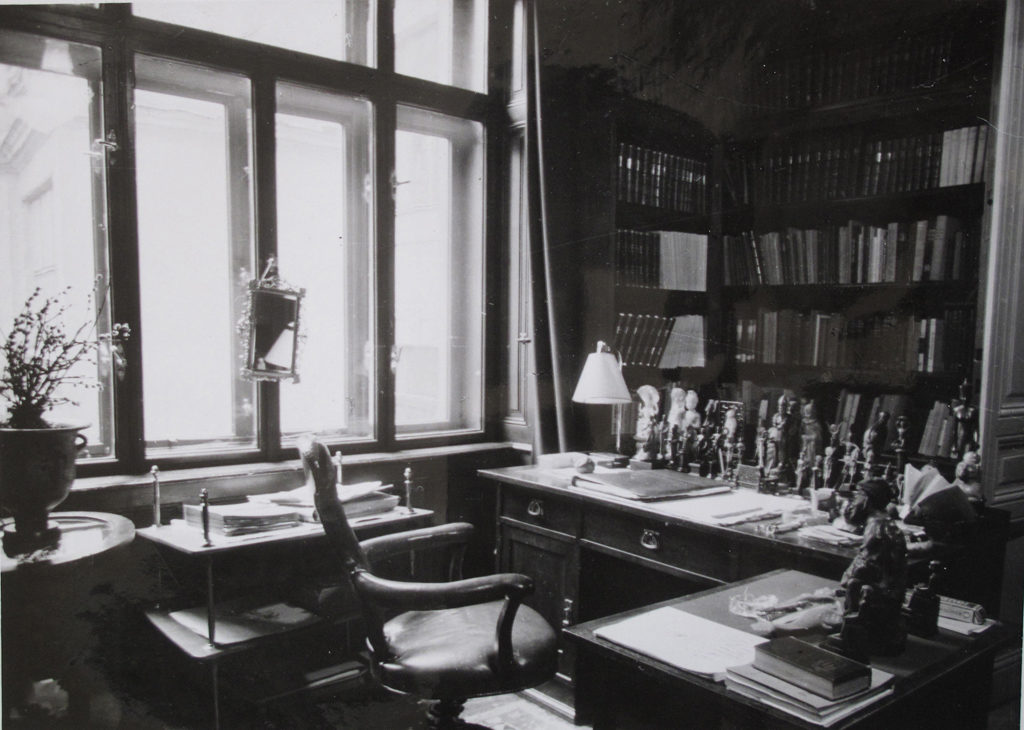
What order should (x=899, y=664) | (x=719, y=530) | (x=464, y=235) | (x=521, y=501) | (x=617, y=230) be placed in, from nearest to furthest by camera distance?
(x=899, y=664) < (x=719, y=530) < (x=521, y=501) < (x=617, y=230) < (x=464, y=235)

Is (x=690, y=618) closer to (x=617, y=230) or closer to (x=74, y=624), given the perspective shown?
(x=74, y=624)

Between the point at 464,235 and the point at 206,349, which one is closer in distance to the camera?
the point at 206,349

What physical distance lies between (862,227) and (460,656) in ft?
6.90

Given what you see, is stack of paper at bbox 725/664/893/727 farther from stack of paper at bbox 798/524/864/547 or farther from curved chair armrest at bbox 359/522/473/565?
curved chair armrest at bbox 359/522/473/565

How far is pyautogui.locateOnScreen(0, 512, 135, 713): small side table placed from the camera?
5.34 feet

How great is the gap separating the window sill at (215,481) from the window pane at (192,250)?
0.13 m

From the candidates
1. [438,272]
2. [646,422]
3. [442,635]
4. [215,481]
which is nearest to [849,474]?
[646,422]

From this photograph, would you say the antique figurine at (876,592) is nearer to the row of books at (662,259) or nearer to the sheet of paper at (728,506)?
the sheet of paper at (728,506)

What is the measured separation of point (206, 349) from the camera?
250 cm

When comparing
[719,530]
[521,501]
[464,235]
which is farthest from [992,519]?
[464,235]

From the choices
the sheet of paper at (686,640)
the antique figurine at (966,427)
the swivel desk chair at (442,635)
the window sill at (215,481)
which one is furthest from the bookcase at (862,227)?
the window sill at (215,481)

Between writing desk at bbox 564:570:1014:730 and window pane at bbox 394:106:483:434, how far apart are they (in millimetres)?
1855

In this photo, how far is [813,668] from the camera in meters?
1.04

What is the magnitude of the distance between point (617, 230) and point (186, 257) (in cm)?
167
